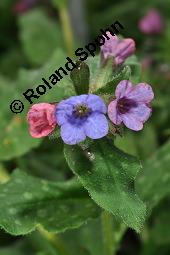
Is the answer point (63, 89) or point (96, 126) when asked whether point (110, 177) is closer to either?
point (96, 126)

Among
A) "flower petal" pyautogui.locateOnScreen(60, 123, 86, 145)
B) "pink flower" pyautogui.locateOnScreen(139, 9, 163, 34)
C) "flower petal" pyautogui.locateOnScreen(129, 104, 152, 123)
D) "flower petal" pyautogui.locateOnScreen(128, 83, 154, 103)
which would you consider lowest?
"pink flower" pyautogui.locateOnScreen(139, 9, 163, 34)

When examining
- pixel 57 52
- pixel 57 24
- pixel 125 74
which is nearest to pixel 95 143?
pixel 125 74

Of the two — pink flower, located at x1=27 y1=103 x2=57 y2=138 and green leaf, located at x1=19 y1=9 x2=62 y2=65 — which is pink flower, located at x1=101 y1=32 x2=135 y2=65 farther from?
green leaf, located at x1=19 y1=9 x2=62 y2=65

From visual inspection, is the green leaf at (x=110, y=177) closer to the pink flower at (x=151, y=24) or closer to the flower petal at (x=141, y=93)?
the flower petal at (x=141, y=93)

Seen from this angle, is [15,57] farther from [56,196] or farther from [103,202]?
[103,202]

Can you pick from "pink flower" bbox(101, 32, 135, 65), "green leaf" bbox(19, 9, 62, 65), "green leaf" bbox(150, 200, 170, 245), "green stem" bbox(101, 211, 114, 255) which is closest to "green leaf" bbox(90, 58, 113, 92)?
"pink flower" bbox(101, 32, 135, 65)
